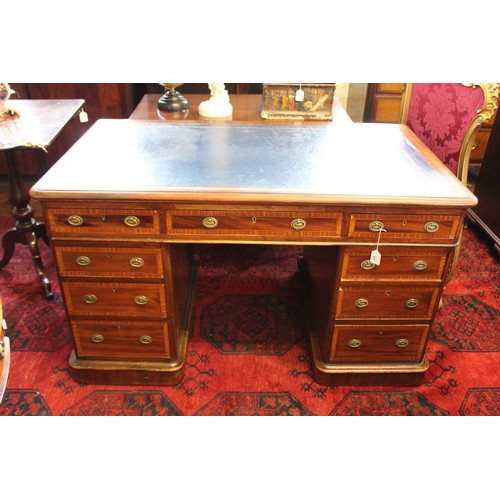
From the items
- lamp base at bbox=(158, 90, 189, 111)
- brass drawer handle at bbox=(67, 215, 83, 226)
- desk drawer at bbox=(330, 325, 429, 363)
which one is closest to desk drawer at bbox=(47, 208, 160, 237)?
brass drawer handle at bbox=(67, 215, 83, 226)

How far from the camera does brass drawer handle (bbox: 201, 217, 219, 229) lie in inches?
64.4

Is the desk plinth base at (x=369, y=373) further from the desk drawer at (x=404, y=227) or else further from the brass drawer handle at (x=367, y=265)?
the desk drawer at (x=404, y=227)

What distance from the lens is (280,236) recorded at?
1.67 metres

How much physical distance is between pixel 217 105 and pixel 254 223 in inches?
45.1

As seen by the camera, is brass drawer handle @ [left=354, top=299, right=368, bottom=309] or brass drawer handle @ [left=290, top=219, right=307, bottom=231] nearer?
brass drawer handle @ [left=290, top=219, right=307, bottom=231]

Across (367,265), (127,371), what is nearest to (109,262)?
(127,371)

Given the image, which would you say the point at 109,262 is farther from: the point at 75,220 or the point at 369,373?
the point at 369,373

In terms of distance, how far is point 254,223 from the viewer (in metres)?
1.64

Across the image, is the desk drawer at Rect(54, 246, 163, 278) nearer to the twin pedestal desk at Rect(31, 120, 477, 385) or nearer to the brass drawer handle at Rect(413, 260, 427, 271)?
the twin pedestal desk at Rect(31, 120, 477, 385)

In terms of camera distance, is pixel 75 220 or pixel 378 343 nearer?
pixel 75 220

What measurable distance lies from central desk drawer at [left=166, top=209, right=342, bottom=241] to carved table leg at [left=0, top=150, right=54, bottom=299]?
1.31 metres

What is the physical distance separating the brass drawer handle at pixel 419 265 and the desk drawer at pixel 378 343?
0.97ft

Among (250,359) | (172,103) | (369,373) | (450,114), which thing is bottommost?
(250,359)

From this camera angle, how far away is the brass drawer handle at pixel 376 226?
5.40ft
